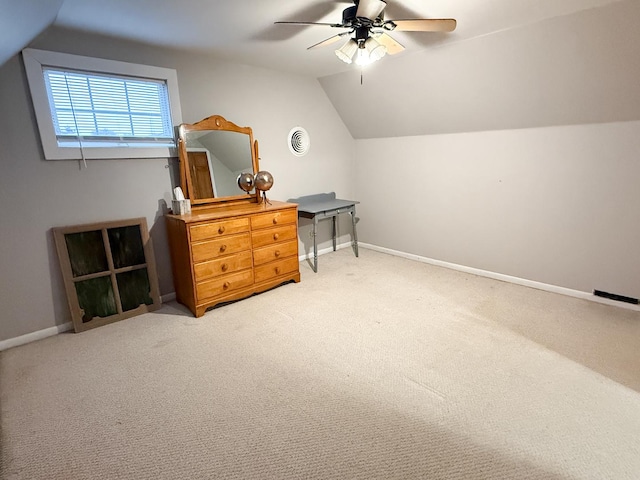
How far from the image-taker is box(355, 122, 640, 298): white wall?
2.49 metres

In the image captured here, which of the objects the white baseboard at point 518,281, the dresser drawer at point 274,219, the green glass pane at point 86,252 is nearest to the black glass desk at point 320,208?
the dresser drawer at point 274,219

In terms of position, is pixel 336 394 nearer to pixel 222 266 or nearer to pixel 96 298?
pixel 222 266

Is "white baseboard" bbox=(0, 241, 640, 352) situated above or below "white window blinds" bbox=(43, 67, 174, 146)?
below

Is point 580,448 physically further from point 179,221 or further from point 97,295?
point 97,295

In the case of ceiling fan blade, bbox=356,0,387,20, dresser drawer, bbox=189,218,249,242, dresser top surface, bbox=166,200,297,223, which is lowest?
dresser drawer, bbox=189,218,249,242

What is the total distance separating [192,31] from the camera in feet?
7.39

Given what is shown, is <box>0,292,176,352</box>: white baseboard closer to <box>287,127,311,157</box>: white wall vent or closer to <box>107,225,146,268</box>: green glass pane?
<box>107,225,146,268</box>: green glass pane

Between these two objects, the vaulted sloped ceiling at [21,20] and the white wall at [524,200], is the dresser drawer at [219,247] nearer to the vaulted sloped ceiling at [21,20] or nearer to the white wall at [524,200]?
the vaulted sloped ceiling at [21,20]

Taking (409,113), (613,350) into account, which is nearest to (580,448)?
(613,350)

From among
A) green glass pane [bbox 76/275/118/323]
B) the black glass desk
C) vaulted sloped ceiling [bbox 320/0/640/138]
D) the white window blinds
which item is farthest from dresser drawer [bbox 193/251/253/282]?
vaulted sloped ceiling [bbox 320/0/640/138]

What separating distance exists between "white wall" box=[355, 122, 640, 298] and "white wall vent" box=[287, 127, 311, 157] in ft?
2.90

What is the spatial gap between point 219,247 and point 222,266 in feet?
0.54

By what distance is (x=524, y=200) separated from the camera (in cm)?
294

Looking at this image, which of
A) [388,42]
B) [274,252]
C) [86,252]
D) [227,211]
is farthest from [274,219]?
[388,42]
